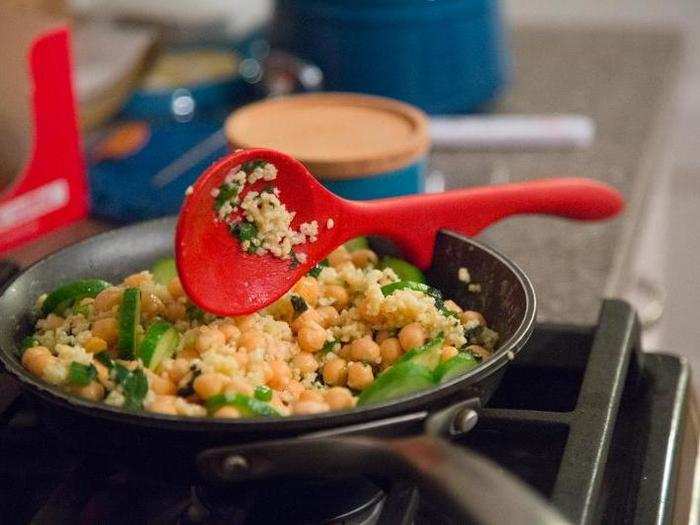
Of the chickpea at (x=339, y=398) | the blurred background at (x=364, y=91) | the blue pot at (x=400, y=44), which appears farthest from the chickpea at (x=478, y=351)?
the blue pot at (x=400, y=44)

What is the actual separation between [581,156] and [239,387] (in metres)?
0.99

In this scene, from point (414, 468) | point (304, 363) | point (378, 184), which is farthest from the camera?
point (378, 184)

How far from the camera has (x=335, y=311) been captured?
2.68 feet

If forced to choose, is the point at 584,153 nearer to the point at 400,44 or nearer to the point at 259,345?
the point at 400,44

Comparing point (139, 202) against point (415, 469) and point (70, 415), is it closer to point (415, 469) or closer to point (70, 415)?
point (70, 415)

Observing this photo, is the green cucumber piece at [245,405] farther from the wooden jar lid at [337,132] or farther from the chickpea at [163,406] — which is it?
the wooden jar lid at [337,132]

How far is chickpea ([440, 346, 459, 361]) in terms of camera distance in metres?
0.74

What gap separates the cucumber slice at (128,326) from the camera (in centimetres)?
74

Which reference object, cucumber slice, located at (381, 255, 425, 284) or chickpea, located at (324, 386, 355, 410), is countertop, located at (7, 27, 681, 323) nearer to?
cucumber slice, located at (381, 255, 425, 284)

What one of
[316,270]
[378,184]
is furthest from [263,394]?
[378,184]

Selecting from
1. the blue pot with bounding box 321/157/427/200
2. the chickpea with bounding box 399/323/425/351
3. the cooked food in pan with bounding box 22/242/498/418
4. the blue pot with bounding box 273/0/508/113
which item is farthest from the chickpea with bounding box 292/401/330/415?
the blue pot with bounding box 273/0/508/113

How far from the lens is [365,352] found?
2.49 feet

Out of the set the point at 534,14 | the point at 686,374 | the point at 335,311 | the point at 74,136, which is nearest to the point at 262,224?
the point at 335,311

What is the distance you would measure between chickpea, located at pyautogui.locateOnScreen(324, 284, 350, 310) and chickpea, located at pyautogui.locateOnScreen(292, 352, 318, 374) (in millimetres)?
75
